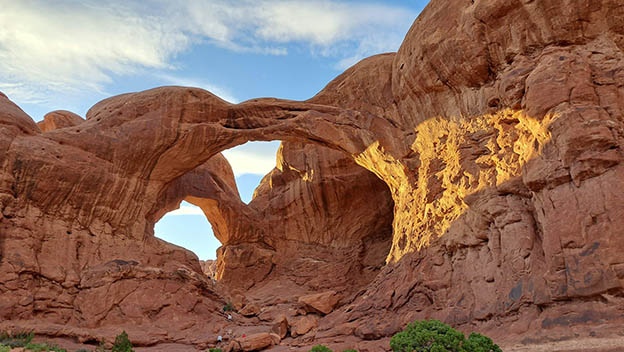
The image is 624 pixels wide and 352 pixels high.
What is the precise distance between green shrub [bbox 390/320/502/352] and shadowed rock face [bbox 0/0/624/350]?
6.40 ft

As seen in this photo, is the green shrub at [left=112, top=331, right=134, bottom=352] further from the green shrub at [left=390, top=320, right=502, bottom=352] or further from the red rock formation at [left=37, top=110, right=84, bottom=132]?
the red rock formation at [left=37, top=110, right=84, bottom=132]

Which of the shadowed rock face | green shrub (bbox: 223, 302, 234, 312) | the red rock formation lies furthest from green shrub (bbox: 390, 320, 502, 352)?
the red rock formation

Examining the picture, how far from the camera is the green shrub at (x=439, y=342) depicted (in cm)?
899

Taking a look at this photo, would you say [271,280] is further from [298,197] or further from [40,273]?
[40,273]

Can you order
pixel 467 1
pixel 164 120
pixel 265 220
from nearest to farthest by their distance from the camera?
1. pixel 467 1
2. pixel 164 120
3. pixel 265 220

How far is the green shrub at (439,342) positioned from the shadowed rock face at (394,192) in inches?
76.9

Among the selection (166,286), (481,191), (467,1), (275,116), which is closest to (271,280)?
(166,286)

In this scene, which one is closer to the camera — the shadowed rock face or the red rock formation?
the shadowed rock face

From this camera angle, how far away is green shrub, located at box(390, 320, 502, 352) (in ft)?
29.5

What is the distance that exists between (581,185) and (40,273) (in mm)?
17396

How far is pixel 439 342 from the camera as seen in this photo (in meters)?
9.17

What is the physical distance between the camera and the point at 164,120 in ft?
65.9

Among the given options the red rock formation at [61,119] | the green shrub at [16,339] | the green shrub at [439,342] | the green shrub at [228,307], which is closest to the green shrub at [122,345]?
the green shrub at [16,339]

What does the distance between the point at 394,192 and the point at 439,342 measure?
444 inches
